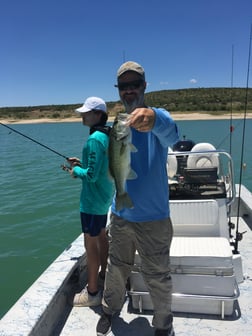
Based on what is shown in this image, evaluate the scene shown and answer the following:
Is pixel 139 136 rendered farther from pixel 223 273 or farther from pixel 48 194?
pixel 48 194

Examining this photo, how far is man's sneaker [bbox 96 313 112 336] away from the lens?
9.52 feet

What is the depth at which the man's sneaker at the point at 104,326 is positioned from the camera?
2902 millimetres

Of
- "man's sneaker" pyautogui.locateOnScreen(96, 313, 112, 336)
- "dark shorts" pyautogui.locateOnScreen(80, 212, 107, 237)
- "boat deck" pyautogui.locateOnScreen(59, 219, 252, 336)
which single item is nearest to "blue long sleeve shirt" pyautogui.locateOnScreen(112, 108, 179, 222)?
"dark shorts" pyautogui.locateOnScreen(80, 212, 107, 237)

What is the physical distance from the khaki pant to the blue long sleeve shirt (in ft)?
0.28

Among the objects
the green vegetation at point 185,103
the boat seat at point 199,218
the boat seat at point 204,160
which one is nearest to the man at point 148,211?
the boat seat at point 199,218

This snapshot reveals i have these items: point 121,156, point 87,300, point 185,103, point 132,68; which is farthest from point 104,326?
point 185,103

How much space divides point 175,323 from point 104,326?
64cm

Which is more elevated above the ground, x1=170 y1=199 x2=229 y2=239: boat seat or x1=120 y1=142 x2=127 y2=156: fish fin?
x1=120 y1=142 x2=127 y2=156: fish fin

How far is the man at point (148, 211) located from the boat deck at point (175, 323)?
295 millimetres

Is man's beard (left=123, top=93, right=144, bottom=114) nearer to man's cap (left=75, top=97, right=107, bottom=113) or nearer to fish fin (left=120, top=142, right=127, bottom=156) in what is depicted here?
fish fin (left=120, top=142, right=127, bottom=156)

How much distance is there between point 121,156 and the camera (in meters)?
2.16

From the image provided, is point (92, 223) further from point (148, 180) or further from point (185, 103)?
point (185, 103)

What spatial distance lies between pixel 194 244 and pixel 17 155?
19885mm

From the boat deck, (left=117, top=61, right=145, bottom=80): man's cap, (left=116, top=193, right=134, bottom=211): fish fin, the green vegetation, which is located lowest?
the boat deck
